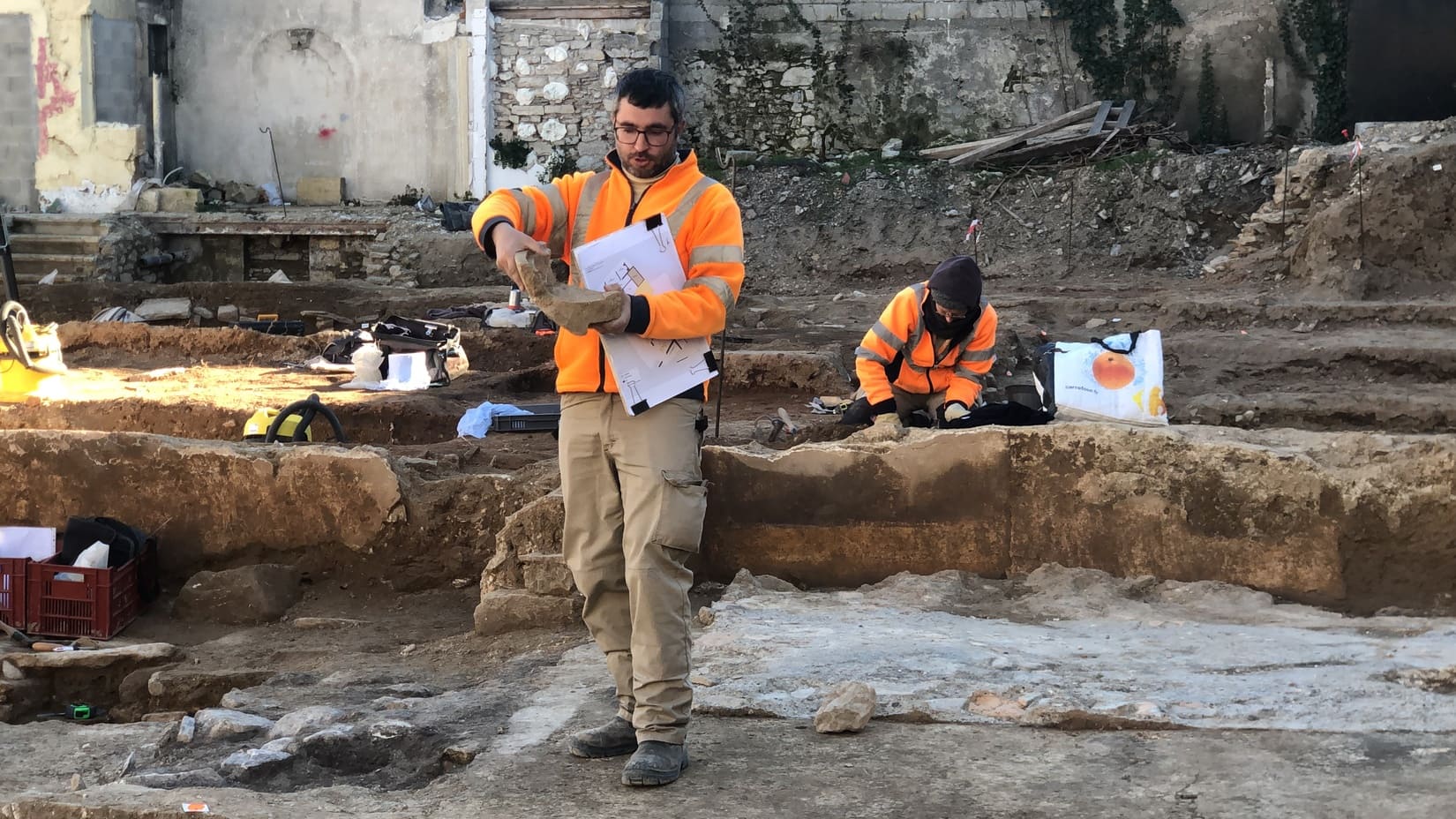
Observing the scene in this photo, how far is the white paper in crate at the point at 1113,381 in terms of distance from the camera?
22.7 feet

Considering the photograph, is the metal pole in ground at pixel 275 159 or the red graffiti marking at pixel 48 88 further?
the metal pole in ground at pixel 275 159

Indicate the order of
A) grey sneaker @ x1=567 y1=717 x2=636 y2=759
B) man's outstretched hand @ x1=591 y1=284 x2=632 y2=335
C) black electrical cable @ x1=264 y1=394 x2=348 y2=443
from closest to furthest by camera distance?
man's outstretched hand @ x1=591 y1=284 x2=632 y2=335 < grey sneaker @ x1=567 y1=717 x2=636 y2=759 < black electrical cable @ x1=264 y1=394 x2=348 y2=443

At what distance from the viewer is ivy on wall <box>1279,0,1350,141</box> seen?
18.3m

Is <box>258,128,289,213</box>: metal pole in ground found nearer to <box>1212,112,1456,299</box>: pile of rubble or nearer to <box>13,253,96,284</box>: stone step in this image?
<box>13,253,96,284</box>: stone step

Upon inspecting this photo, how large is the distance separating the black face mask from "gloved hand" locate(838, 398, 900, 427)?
457 mm

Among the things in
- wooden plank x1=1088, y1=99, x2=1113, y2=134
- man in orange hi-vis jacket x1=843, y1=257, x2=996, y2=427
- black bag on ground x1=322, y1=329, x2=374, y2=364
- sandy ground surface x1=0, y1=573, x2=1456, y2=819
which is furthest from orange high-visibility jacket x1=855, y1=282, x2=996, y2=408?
wooden plank x1=1088, y1=99, x2=1113, y2=134

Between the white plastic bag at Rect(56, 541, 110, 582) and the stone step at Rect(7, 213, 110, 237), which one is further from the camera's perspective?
the stone step at Rect(7, 213, 110, 237)

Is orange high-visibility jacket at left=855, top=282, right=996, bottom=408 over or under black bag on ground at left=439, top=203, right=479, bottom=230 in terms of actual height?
under

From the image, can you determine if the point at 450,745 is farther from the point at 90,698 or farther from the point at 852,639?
the point at 90,698

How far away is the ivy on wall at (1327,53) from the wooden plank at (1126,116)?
2382mm

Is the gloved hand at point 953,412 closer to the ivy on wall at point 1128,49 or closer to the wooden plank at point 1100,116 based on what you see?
the wooden plank at point 1100,116

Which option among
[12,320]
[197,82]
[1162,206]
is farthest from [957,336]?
[197,82]

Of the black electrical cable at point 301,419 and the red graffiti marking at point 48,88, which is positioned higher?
the red graffiti marking at point 48,88

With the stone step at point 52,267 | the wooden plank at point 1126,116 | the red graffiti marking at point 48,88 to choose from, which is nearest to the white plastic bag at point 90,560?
the stone step at point 52,267
